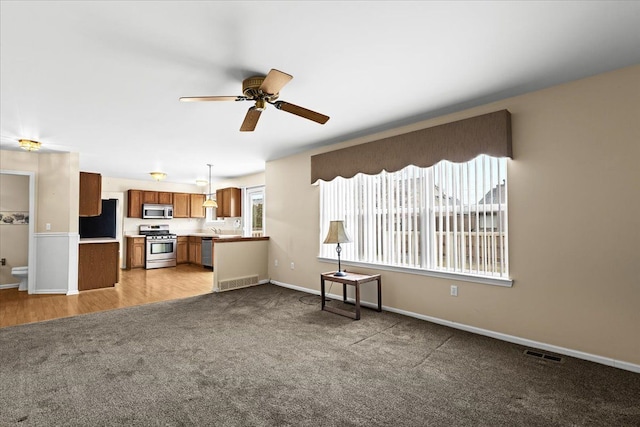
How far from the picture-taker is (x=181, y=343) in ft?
10.0

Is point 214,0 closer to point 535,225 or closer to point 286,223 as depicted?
point 535,225

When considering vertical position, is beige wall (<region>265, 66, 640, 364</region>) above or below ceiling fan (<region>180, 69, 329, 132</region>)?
below

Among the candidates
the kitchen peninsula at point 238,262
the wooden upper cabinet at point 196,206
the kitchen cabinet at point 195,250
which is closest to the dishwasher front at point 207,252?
the kitchen cabinet at point 195,250

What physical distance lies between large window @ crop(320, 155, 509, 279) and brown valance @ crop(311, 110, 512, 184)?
16 cm

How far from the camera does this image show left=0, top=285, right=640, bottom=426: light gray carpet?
6.33 feet

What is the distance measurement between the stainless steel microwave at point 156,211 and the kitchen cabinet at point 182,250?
73 centimetres

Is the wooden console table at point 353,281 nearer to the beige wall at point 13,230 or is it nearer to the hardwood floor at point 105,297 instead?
the hardwood floor at point 105,297

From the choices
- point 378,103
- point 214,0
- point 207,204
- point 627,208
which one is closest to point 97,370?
point 214,0

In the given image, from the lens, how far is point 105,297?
5004mm

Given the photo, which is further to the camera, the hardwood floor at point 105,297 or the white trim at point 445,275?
the hardwood floor at point 105,297

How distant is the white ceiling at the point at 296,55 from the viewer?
1.87 meters

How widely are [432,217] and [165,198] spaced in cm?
749

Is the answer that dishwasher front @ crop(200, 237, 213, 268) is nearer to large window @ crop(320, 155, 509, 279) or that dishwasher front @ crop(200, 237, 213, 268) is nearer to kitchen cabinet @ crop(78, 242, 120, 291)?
kitchen cabinet @ crop(78, 242, 120, 291)

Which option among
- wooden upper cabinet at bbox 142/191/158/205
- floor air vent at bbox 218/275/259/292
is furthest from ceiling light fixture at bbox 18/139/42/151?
wooden upper cabinet at bbox 142/191/158/205
